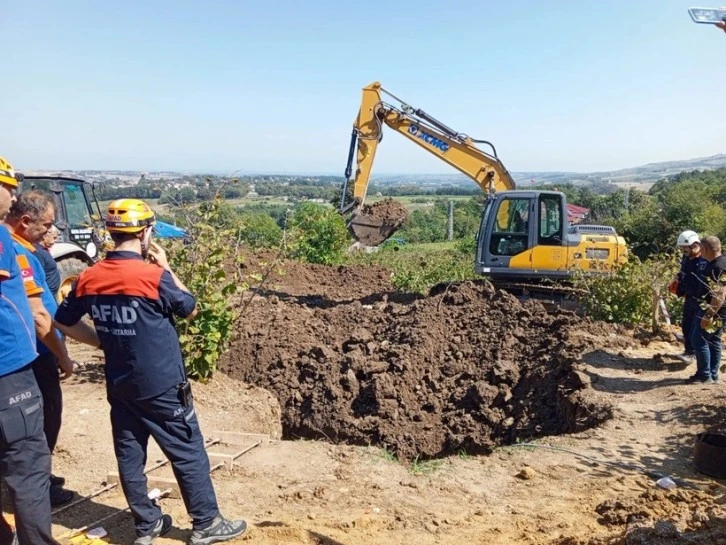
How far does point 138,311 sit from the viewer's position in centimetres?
333

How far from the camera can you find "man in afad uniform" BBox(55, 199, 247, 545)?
11.0 feet

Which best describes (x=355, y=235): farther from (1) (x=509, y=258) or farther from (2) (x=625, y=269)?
(2) (x=625, y=269)

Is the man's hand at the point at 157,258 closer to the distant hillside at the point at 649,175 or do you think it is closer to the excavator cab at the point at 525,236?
the excavator cab at the point at 525,236

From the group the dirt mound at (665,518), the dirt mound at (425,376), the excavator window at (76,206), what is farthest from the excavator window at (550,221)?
the excavator window at (76,206)

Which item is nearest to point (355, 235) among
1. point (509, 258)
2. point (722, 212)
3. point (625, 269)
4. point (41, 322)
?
point (509, 258)

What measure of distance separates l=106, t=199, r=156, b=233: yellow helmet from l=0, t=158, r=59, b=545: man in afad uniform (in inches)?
19.2

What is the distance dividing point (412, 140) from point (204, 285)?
834 centimetres

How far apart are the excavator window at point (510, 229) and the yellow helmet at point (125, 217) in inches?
339

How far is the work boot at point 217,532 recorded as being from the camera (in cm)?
359

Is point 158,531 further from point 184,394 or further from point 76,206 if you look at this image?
point 76,206

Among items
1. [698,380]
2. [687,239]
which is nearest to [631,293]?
[687,239]

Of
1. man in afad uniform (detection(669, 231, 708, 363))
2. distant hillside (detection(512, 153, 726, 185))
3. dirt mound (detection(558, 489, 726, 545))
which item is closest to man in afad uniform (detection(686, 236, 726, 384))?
man in afad uniform (detection(669, 231, 708, 363))

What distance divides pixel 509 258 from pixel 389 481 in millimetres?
7114

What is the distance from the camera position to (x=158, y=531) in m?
3.68
